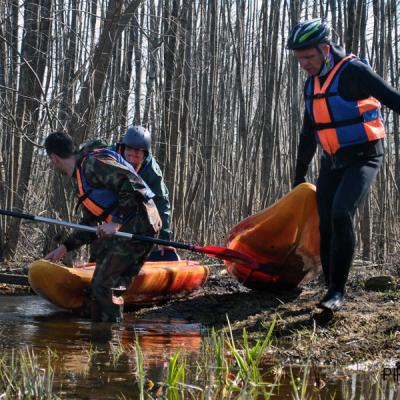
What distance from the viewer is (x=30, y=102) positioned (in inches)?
337

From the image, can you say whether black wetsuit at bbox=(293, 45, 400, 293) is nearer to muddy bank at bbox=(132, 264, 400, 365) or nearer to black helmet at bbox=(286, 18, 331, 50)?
black helmet at bbox=(286, 18, 331, 50)

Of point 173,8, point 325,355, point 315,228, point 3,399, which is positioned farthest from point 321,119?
point 173,8

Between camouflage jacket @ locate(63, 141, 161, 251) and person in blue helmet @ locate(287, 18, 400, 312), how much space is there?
3.96 ft

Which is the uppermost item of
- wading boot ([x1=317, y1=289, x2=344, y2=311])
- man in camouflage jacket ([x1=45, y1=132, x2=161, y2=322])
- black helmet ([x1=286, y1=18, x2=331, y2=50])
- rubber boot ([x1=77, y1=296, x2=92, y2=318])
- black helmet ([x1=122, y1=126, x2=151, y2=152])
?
black helmet ([x1=286, y1=18, x2=331, y2=50])

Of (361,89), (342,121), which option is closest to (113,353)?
(342,121)

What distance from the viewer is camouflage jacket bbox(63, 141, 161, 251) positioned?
4914mm

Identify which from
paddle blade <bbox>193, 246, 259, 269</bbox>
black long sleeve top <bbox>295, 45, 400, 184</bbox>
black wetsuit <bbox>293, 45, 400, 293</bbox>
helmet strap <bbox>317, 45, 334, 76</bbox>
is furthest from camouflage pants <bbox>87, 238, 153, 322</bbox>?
helmet strap <bbox>317, 45, 334, 76</bbox>

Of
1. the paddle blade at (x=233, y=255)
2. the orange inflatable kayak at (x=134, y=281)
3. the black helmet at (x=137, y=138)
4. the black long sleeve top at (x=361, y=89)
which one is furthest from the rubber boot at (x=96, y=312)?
the black long sleeve top at (x=361, y=89)

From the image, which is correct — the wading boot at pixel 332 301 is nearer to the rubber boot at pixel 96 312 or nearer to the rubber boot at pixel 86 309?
the rubber boot at pixel 96 312

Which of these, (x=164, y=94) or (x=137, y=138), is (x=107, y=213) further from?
(x=164, y=94)

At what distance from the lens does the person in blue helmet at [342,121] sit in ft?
14.0

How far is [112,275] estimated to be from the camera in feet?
17.0

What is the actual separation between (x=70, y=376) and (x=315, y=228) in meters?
2.86

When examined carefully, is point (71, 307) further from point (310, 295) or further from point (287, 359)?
point (287, 359)
